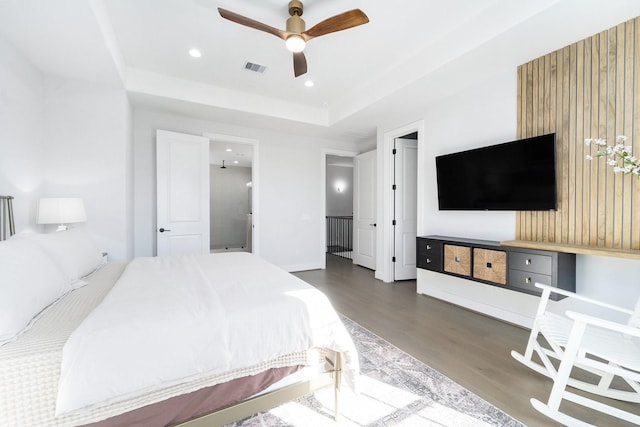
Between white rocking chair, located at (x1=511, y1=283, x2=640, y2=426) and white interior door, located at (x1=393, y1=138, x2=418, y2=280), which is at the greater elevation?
white interior door, located at (x1=393, y1=138, x2=418, y2=280)

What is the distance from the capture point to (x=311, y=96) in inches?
168

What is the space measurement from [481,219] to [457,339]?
1.39 m

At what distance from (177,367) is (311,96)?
155 inches

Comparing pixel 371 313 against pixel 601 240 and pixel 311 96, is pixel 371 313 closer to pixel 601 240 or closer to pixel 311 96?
pixel 601 240

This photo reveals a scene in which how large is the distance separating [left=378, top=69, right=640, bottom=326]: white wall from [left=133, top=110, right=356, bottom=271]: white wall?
2.12 meters

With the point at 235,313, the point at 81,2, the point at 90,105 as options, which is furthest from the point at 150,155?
the point at 235,313

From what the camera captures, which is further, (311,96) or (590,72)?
(311,96)

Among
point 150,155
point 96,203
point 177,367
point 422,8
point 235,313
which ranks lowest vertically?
point 177,367

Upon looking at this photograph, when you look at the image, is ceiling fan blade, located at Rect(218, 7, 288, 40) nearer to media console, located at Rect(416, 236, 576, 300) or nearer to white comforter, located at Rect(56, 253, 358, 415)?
white comforter, located at Rect(56, 253, 358, 415)

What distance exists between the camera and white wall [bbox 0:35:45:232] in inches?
91.6

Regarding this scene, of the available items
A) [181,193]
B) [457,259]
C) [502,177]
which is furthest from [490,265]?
[181,193]

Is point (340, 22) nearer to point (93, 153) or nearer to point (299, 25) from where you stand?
point (299, 25)

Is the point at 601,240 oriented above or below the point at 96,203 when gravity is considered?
below

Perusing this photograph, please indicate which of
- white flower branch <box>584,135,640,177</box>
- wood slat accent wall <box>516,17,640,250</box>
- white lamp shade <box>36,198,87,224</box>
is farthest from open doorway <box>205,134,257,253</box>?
white flower branch <box>584,135,640,177</box>
